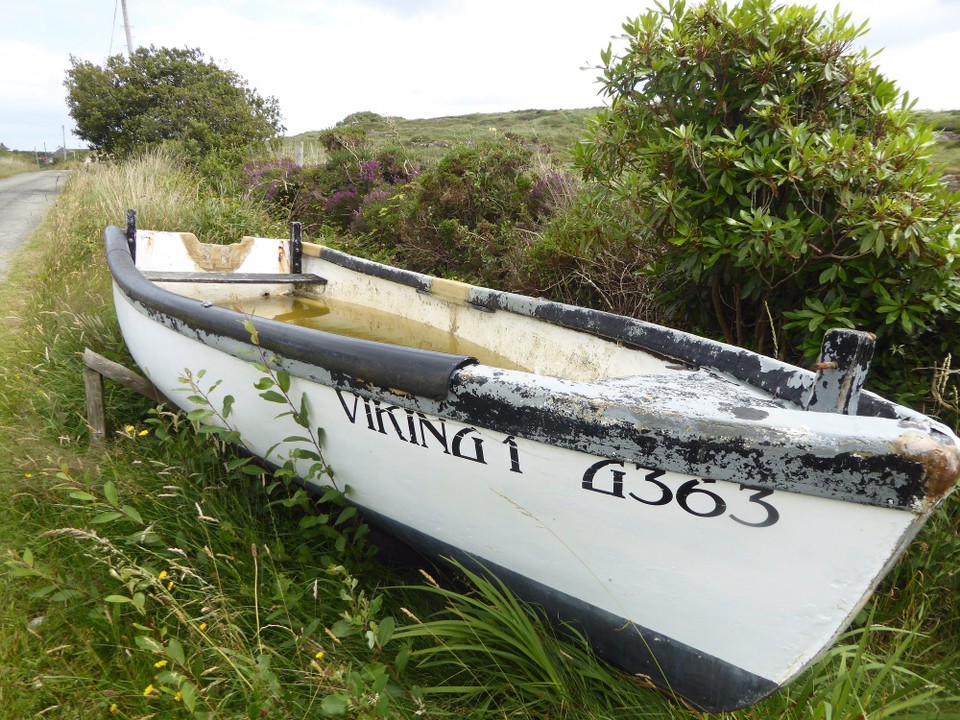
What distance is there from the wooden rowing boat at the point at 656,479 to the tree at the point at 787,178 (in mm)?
732

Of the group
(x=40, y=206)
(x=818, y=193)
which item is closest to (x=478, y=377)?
(x=818, y=193)

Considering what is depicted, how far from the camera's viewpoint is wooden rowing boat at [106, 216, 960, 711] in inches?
49.6

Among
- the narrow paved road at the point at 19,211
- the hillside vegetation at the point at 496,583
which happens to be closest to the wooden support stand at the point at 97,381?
the hillside vegetation at the point at 496,583

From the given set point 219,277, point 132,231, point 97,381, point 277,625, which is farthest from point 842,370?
point 132,231

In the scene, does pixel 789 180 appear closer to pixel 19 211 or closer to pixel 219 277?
pixel 219 277

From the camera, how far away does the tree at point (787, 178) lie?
243 centimetres

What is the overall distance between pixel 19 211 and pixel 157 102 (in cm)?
406

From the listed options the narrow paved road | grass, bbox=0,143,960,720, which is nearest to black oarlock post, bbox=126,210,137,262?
grass, bbox=0,143,960,720

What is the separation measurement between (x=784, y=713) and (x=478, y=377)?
47.9 inches

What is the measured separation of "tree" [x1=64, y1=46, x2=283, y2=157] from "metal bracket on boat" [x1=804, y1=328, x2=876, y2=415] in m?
14.6

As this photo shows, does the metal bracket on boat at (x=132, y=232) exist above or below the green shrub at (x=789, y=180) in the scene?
below

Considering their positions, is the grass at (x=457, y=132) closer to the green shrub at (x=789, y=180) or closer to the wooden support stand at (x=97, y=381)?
the green shrub at (x=789, y=180)

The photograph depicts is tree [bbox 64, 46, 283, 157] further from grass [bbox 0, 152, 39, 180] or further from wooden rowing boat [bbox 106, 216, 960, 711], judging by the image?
wooden rowing boat [bbox 106, 216, 960, 711]

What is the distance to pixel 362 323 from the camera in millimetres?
4445
